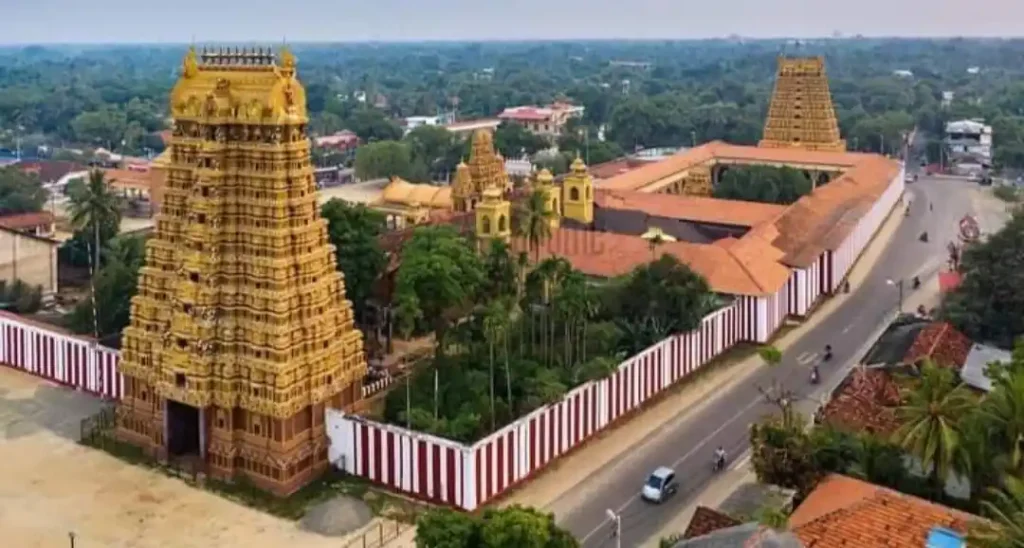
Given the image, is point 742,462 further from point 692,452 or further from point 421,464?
point 421,464

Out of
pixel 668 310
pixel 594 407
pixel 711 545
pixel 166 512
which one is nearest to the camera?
pixel 711 545

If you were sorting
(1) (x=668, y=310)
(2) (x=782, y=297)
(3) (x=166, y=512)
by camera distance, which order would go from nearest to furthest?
(3) (x=166, y=512), (1) (x=668, y=310), (2) (x=782, y=297)

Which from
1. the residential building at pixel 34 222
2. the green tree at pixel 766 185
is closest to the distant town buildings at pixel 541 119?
the green tree at pixel 766 185

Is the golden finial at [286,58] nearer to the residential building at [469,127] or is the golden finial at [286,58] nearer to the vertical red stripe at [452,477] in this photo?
the vertical red stripe at [452,477]

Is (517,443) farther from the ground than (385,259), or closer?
closer

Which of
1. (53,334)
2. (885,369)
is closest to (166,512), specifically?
(53,334)

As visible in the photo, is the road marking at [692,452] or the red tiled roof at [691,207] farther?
the red tiled roof at [691,207]

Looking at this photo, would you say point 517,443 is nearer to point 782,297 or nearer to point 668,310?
point 668,310

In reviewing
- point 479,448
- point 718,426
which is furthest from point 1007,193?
point 479,448
